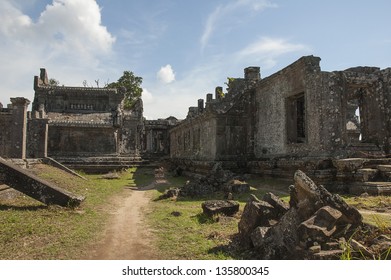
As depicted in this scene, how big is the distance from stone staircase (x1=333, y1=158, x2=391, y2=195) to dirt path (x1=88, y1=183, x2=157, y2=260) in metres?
6.23

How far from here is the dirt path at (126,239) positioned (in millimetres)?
4683

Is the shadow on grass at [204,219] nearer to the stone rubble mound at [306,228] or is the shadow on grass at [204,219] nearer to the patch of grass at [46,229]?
the stone rubble mound at [306,228]

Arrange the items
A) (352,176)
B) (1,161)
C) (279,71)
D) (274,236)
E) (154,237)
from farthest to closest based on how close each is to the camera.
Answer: (279,71), (352,176), (1,161), (154,237), (274,236)

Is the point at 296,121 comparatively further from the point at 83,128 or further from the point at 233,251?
the point at 83,128

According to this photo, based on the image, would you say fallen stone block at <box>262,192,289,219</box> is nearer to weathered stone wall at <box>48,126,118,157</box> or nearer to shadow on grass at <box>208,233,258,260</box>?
shadow on grass at <box>208,233,258,260</box>

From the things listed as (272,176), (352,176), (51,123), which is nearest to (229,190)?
(272,176)

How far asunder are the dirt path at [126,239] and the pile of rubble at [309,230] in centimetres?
166

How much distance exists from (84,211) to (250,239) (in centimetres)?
456

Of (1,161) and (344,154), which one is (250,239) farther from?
(344,154)

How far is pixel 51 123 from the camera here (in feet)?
73.8

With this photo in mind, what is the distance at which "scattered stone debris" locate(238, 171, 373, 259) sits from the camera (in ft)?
12.8

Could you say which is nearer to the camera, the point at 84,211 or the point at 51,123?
the point at 84,211

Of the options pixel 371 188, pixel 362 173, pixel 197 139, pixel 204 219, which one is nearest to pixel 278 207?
pixel 204 219

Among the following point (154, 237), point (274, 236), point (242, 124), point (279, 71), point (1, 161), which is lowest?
point (154, 237)
